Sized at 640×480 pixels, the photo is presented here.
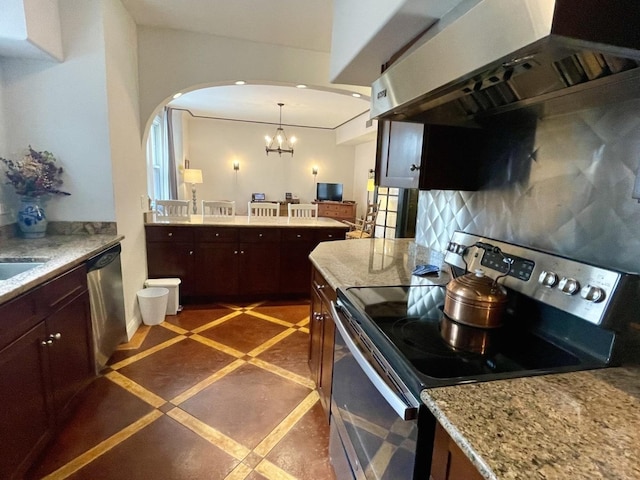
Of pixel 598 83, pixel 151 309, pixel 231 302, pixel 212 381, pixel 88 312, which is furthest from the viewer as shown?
pixel 231 302

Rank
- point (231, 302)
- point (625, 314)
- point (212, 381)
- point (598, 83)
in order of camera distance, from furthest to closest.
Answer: point (231, 302) < point (212, 381) < point (598, 83) < point (625, 314)

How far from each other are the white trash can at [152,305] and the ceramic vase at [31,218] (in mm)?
976

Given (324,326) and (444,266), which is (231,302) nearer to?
(324,326)

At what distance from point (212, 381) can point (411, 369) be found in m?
1.86

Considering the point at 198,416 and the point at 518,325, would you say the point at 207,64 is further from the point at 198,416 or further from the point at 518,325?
the point at 518,325

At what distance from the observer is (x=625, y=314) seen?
84 cm

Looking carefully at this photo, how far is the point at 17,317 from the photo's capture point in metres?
1.38

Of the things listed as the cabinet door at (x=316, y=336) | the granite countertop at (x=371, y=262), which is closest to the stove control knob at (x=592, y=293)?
the granite countertop at (x=371, y=262)

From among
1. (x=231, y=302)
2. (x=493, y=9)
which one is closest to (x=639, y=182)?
(x=493, y=9)

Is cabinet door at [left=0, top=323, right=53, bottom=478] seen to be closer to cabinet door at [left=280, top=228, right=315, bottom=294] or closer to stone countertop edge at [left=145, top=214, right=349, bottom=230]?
stone countertop edge at [left=145, top=214, right=349, bottom=230]

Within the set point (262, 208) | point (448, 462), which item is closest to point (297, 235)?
point (262, 208)

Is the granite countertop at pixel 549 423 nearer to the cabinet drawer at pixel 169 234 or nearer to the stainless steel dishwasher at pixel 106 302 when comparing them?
the stainless steel dishwasher at pixel 106 302

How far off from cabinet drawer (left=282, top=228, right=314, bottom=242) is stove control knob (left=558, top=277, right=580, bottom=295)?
296 centimetres

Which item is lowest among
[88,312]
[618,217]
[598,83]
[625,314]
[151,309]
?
[151,309]
